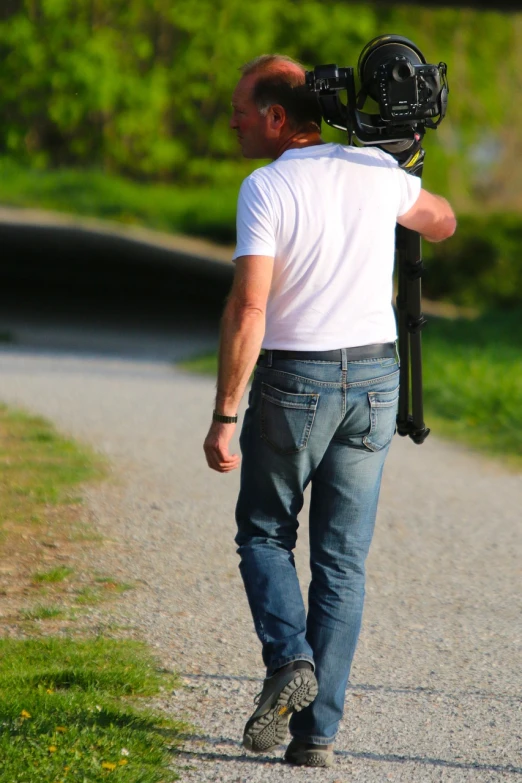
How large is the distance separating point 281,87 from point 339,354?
76cm

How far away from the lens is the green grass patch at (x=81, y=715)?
10.4 feet

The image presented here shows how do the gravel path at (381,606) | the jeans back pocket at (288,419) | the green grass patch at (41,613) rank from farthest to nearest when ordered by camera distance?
1. the green grass patch at (41,613)
2. the gravel path at (381,606)
3. the jeans back pocket at (288,419)

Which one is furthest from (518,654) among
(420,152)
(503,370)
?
(503,370)

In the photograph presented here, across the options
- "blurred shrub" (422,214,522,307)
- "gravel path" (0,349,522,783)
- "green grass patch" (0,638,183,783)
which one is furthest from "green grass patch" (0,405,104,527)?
"blurred shrub" (422,214,522,307)

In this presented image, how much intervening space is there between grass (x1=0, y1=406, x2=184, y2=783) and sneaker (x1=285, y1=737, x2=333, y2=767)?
1.21ft

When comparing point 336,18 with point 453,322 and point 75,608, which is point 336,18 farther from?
point 75,608

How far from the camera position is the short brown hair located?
326cm

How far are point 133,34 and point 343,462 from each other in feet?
125

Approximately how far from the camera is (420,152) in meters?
3.54

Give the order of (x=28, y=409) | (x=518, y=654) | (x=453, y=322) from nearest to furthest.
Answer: (x=518, y=654) → (x=28, y=409) → (x=453, y=322)

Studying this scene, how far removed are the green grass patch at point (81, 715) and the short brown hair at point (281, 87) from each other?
1821 millimetres

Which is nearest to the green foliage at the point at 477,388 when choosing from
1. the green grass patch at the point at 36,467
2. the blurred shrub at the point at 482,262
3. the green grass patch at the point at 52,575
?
the green grass patch at the point at 36,467

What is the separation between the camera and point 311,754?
11.1 ft

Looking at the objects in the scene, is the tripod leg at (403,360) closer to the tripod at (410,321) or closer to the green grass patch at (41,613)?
the tripod at (410,321)
